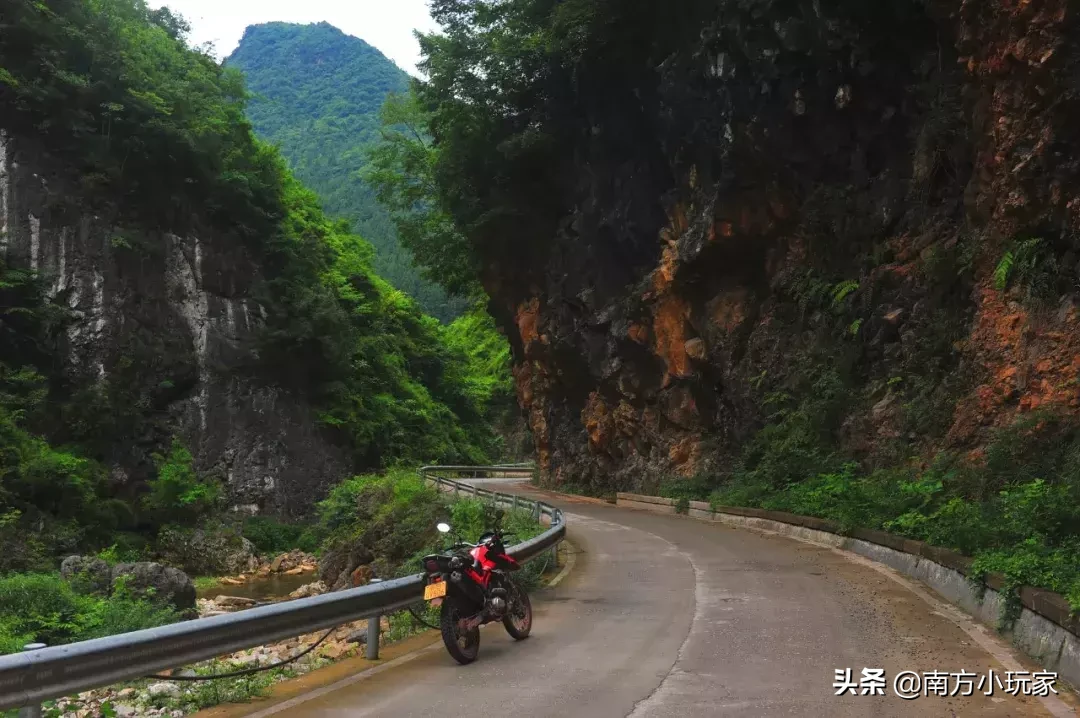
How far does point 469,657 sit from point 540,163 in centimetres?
2743

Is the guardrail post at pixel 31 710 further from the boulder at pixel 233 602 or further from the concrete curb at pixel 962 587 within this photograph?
the boulder at pixel 233 602

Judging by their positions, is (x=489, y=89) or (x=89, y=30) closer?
(x=489, y=89)

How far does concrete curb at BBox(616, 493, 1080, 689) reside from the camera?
6.55 metres

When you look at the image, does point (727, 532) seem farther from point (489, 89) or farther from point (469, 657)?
point (489, 89)

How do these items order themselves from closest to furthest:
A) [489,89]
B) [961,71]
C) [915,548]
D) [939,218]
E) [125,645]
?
[125,645] < [915,548] < [961,71] < [939,218] < [489,89]

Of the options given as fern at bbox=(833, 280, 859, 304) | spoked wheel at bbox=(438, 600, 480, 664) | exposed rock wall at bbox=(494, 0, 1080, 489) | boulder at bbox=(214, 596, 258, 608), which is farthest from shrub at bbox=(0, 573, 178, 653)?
fern at bbox=(833, 280, 859, 304)

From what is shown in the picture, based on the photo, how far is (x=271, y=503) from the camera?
126ft

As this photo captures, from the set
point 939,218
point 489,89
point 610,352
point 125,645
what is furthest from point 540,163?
point 125,645

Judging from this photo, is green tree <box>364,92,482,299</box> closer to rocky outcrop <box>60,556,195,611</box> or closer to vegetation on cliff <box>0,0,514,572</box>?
vegetation on cliff <box>0,0,514,572</box>

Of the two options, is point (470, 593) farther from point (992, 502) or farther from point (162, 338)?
point (162, 338)

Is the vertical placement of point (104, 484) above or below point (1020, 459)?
below

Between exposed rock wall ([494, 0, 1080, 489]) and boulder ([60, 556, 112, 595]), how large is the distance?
17.4 meters

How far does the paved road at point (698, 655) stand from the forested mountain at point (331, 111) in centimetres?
8370

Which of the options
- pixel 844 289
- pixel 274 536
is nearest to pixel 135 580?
pixel 274 536
